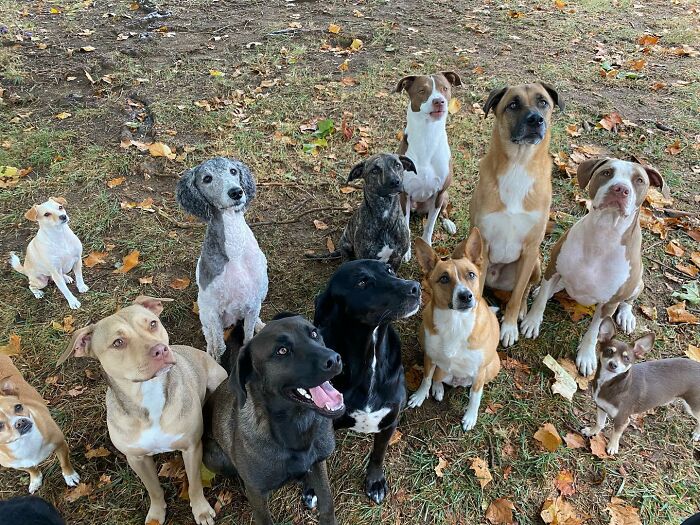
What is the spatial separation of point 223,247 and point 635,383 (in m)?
2.95

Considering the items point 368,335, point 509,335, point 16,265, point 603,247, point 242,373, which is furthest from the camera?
point 16,265

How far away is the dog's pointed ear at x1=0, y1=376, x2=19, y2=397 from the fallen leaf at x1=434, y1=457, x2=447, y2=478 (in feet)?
9.00

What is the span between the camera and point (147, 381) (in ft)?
8.88

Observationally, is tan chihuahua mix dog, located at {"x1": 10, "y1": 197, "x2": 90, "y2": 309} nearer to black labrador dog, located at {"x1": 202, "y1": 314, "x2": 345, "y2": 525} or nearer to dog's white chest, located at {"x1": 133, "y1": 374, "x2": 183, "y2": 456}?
dog's white chest, located at {"x1": 133, "y1": 374, "x2": 183, "y2": 456}

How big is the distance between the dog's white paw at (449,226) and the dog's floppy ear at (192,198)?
2.65 metres

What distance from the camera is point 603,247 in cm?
364

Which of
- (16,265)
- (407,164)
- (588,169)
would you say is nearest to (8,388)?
(16,265)

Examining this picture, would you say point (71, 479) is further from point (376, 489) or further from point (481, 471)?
point (481, 471)

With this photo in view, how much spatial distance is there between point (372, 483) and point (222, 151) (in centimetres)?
457

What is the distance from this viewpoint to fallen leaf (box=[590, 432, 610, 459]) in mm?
3408

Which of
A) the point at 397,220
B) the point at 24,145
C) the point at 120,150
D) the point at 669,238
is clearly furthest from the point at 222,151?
the point at 669,238

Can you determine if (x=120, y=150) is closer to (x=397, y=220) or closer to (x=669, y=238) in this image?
(x=397, y=220)

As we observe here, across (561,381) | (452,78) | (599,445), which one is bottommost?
(599,445)

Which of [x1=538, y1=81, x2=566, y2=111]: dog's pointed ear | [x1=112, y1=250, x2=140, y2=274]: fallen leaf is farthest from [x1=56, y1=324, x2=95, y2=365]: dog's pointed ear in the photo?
[x1=538, y1=81, x2=566, y2=111]: dog's pointed ear
